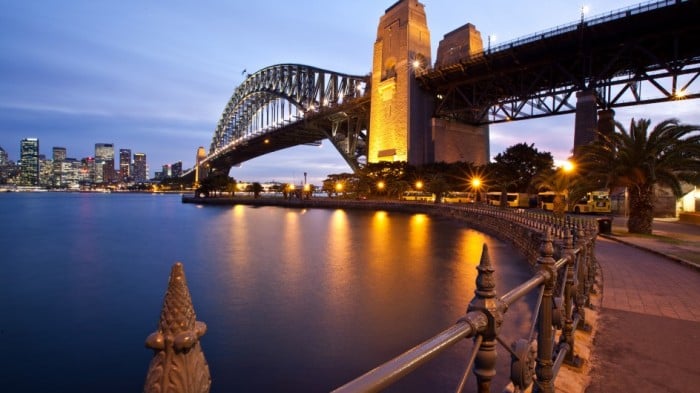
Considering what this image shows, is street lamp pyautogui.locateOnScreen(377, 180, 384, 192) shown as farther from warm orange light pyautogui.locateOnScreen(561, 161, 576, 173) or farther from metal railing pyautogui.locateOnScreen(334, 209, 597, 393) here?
metal railing pyautogui.locateOnScreen(334, 209, 597, 393)

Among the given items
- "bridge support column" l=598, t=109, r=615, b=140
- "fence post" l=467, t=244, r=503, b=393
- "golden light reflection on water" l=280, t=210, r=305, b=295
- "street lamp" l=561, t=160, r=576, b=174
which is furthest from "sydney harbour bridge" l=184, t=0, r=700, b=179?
"fence post" l=467, t=244, r=503, b=393

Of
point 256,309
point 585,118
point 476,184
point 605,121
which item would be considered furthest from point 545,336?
point 476,184

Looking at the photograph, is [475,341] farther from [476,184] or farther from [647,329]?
[476,184]

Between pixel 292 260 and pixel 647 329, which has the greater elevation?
pixel 647 329

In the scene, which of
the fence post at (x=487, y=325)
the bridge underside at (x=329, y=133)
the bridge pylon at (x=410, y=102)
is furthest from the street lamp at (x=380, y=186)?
the fence post at (x=487, y=325)

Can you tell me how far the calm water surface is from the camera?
866 centimetres

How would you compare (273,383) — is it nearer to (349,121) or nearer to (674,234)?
(674,234)

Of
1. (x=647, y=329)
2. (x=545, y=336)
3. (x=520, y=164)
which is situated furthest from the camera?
(x=520, y=164)

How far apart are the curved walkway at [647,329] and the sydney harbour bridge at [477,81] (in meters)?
33.2

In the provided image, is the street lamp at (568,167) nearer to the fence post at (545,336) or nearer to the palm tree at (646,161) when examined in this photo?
the palm tree at (646,161)

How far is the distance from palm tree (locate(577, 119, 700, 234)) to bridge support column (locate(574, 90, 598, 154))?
20780mm

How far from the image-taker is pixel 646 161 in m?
18.6

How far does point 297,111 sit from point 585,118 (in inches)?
2658

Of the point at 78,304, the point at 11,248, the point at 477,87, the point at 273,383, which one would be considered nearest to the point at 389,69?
the point at 477,87
